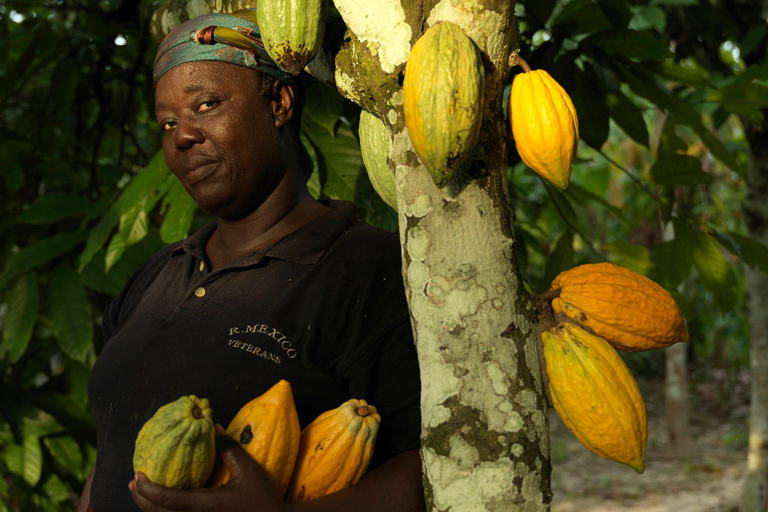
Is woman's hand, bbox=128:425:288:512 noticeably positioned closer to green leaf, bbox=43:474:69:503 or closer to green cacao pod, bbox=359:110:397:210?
green cacao pod, bbox=359:110:397:210

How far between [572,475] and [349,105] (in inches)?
179

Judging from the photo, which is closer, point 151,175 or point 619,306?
point 619,306

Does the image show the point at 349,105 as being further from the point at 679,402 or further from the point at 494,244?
the point at 679,402

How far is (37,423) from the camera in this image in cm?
229

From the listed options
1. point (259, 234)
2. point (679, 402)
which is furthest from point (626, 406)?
point (679, 402)

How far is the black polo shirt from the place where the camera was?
1.04 metres

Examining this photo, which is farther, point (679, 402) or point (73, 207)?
point (679, 402)

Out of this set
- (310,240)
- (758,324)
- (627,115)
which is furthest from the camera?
(758,324)

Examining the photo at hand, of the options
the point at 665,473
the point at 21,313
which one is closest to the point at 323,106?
the point at 21,313

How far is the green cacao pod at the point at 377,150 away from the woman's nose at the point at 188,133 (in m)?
0.28

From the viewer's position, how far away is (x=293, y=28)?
87cm

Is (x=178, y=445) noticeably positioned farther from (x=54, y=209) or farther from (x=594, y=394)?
(x=54, y=209)

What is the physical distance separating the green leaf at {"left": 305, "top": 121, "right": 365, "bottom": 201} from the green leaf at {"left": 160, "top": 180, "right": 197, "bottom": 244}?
0.94 ft

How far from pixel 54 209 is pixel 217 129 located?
3.83 feet
